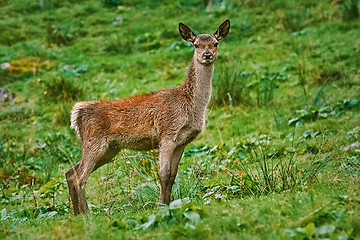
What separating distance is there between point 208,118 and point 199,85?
14.1 feet

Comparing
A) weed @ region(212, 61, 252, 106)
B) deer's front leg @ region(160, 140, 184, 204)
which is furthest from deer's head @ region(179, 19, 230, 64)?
weed @ region(212, 61, 252, 106)

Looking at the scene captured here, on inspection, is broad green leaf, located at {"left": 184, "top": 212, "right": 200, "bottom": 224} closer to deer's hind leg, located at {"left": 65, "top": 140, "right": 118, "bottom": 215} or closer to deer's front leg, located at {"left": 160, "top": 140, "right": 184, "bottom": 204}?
deer's front leg, located at {"left": 160, "top": 140, "right": 184, "bottom": 204}

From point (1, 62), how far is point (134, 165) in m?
8.83

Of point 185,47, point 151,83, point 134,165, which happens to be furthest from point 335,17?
point 134,165

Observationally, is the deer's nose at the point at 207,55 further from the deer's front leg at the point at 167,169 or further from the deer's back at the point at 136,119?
the deer's front leg at the point at 167,169

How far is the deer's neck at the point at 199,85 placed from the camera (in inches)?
294

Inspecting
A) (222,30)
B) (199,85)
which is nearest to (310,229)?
(199,85)

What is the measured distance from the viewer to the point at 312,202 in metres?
5.28

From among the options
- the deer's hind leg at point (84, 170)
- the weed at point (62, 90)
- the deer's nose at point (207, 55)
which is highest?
the deer's nose at point (207, 55)

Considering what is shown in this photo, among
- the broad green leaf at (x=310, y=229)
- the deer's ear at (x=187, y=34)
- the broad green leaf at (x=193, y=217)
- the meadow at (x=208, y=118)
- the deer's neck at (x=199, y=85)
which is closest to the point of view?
the broad green leaf at (x=310, y=229)

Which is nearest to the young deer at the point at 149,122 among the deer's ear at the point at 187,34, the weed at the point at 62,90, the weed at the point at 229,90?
the deer's ear at the point at 187,34

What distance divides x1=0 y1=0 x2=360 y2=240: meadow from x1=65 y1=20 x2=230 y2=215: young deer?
342mm

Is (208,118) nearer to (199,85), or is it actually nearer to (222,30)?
(222,30)

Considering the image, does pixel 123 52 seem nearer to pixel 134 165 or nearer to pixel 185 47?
pixel 185 47
